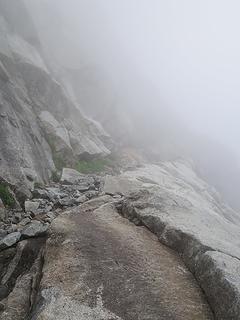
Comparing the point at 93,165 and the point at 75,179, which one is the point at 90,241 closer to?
the point at 75,179

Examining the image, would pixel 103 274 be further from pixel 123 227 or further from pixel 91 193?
pixel 91 193

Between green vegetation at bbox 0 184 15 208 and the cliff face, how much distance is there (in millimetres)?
604

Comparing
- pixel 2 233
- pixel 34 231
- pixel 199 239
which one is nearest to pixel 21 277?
pixel 34 231

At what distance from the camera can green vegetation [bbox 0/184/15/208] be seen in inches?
610

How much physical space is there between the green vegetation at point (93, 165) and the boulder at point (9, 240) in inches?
588

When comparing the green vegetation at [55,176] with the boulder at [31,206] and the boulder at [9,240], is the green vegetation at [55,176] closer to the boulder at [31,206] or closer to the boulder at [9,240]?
the boulder at [31,206]

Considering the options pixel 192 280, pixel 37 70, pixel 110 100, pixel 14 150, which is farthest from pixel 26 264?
pixel 110 100

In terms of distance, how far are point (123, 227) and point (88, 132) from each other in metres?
25.4

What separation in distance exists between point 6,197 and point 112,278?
7630mm

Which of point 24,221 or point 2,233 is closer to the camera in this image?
point 2,233

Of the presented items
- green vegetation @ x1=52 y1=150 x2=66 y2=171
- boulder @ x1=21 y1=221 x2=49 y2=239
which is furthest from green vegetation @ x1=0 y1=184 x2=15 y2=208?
green vegetation @ x1=52 y1=150 x2=66 y2=171

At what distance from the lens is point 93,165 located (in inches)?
1209

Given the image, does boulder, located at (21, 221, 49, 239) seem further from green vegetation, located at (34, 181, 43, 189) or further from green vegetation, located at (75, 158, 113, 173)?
green vegetation, located at (75, 158, 113, 173)

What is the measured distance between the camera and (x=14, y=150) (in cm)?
1841
